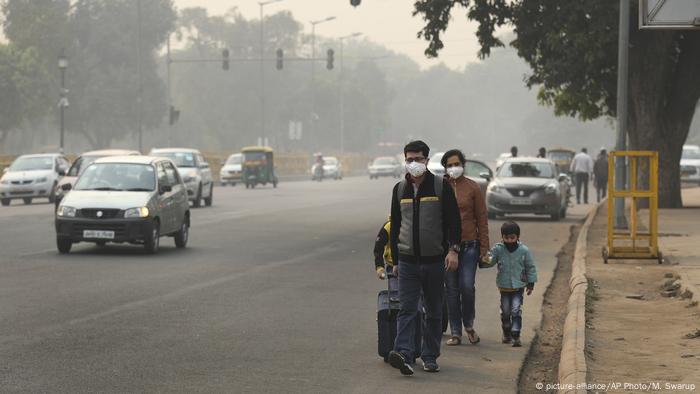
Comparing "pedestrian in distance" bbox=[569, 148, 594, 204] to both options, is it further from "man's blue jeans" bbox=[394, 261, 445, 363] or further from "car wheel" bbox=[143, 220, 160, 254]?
"man's blue jeans" bbox=[394, 261, 445, 363]

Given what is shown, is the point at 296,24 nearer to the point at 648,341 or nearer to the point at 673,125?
the point at 673,125

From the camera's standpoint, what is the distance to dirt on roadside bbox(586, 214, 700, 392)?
31.2 feet

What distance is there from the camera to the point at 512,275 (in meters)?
11.3

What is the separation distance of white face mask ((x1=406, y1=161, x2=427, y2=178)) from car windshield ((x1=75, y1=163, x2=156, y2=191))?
12743mm

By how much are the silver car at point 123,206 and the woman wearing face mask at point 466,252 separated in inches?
395

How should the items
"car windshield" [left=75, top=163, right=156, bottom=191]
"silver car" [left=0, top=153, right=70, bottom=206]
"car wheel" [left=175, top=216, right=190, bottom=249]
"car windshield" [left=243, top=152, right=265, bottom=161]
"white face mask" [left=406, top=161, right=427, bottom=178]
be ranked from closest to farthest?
"white face mask" [left=406, top=161, right=427, bottom=178], "car windshield" [left=75, top=163, right=156, bottom=191], "car wheel" [left=175, top=216, right=190, bottom=249], "silver car" [left=0, top=153, right=70, bottom=206], "car windshield" [left=243, top=152, right=265, bottom=161]

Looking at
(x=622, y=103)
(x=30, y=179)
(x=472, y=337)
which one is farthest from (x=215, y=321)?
(x=30, y=179)

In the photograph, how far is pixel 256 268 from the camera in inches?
729

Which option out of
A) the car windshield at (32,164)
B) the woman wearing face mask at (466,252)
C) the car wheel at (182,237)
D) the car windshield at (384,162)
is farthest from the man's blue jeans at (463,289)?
the car windshield at (384,162)

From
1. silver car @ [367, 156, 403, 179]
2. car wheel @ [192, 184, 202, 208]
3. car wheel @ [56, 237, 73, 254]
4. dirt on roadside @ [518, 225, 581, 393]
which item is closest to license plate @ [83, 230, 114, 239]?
car wheel @ [56, 237, 73, 254]

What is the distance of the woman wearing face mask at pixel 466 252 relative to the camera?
36.7 ft

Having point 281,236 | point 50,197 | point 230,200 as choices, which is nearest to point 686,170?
point 230,200

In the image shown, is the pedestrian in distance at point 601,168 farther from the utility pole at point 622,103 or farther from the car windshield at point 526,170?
the utility pole at point 622,103

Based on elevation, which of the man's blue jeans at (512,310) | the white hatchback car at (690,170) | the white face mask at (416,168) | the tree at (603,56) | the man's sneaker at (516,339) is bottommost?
the white hatchback car at (690,170)
